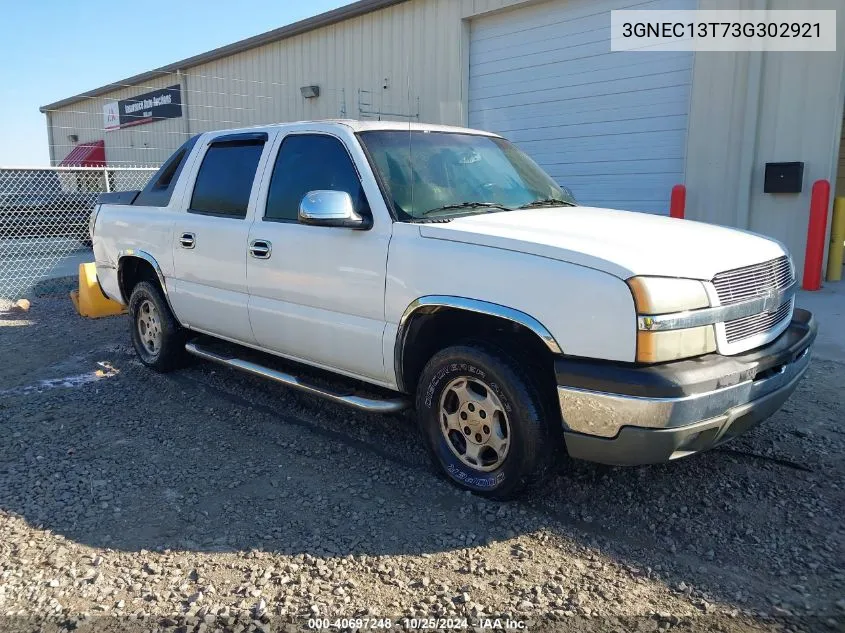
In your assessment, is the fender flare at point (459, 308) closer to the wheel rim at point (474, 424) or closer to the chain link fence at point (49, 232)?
the wheel rim at point (474, 424)

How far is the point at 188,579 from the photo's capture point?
2.94 metres

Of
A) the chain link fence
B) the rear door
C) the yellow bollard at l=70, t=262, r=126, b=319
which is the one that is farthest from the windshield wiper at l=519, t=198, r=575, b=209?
the chain link fence

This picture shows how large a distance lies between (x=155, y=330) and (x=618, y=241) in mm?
4153

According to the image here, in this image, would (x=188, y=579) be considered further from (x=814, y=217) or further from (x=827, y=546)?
(x=814, y=217)

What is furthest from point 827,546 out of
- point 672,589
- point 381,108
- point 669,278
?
point 381,108

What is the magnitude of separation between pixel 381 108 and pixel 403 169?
10351mm

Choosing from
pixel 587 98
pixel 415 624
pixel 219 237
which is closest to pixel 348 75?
pixel 587 98

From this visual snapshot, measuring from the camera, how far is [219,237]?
4.84m

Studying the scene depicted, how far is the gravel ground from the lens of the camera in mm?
2732

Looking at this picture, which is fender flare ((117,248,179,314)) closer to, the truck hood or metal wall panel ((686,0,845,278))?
the truck hood

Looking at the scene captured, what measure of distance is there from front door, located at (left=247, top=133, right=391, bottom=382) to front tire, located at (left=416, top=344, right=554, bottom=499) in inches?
17.1

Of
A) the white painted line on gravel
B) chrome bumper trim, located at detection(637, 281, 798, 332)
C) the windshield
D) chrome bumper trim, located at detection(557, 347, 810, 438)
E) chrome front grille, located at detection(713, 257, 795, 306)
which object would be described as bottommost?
the white painted line on gravel

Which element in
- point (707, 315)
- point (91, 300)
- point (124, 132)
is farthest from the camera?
point (124, 132)

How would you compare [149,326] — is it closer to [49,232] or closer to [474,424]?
[474,424]
